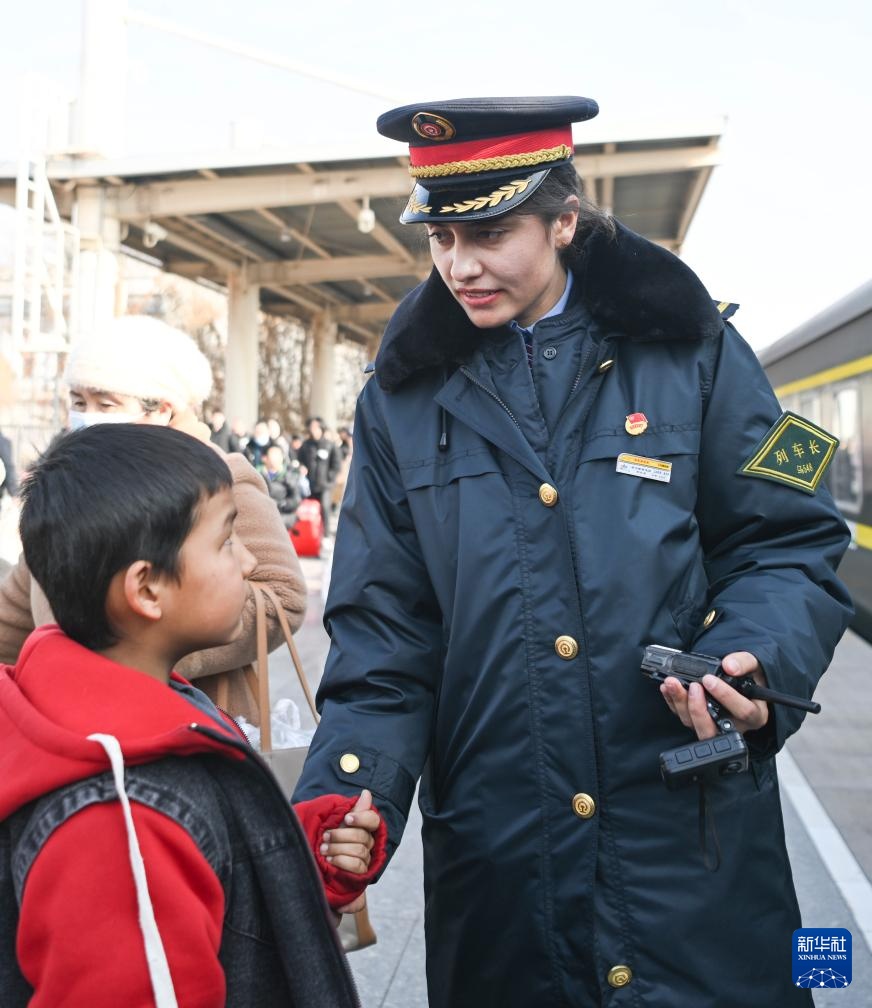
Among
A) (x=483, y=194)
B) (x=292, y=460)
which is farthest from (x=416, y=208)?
(x=292, y=460)

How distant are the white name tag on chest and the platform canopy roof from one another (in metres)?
9.85

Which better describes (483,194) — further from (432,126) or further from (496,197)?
(432,126)

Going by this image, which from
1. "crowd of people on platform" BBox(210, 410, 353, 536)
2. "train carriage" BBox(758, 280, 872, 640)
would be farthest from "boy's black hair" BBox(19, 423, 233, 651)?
"crowd of people on platform" BBox(210, 410, 353, 536)

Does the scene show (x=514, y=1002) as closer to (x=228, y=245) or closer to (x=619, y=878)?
(x=619, y=878)

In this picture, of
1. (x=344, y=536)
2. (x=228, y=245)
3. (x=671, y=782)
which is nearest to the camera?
(x=671, y=782)

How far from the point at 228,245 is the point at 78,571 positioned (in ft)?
63.1

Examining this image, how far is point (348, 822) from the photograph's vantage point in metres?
1.72

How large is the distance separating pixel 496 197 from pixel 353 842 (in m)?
1.07

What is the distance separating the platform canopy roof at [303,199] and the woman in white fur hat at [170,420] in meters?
8.99

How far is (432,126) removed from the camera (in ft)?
6.29

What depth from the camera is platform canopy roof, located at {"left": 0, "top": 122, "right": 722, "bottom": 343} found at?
14.1 meters

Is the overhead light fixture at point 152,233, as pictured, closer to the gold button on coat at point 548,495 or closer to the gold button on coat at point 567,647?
the gold button on coat at point 548,495

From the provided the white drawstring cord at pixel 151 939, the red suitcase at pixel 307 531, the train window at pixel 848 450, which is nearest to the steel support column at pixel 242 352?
the red suitcase at pixel 307 531

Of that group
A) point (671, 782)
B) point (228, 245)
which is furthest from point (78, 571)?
point (228, 245)
